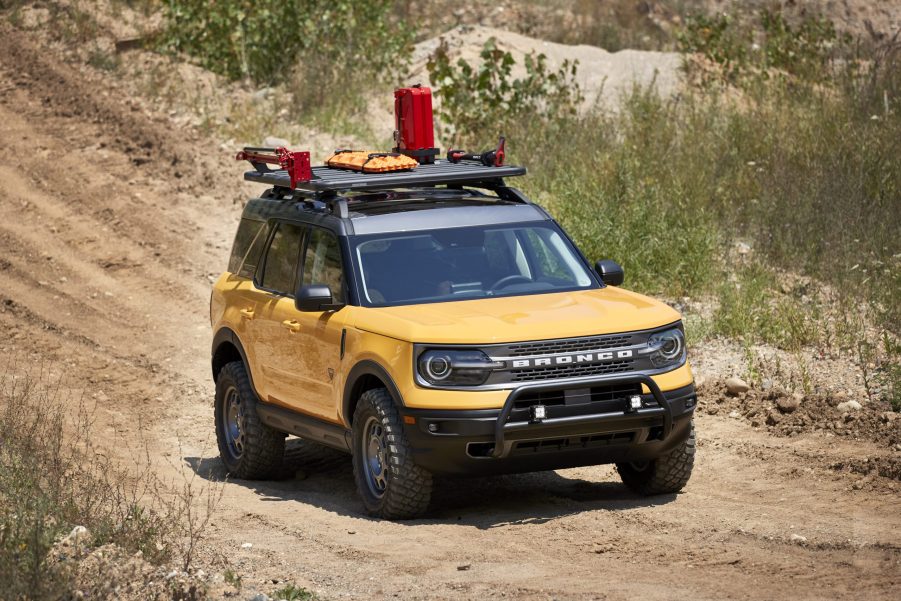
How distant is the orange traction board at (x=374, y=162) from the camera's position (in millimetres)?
9594

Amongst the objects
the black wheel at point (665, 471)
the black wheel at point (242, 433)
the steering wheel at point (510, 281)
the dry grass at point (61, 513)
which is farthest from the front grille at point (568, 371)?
the black wheel at point (242, 433)

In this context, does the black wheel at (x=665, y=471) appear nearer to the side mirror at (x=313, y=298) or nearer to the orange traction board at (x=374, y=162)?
the side mirror at (x=313, y=298)

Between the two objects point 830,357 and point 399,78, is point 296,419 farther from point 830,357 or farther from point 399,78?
point 399,78

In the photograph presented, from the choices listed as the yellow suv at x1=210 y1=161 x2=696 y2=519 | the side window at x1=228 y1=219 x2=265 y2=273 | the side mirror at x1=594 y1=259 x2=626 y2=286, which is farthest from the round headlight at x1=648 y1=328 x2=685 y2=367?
the side window at x1=228 y1=219 x2=265 y2=273

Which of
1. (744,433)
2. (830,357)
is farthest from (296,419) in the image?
(830,357)

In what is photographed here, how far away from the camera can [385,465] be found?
27.3ft

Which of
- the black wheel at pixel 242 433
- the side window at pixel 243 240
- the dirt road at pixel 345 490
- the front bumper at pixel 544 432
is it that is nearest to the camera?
the dirt road at pixel 345 490

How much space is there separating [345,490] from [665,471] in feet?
7.75

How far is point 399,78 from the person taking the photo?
2123cm

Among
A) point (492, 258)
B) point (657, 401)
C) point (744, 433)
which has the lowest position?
point (744, 433)

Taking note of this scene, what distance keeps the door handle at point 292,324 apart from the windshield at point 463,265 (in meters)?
0.69

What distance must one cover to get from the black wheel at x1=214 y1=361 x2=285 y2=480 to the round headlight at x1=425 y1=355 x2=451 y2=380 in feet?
8.23

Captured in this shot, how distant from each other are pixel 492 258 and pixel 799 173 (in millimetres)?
7179

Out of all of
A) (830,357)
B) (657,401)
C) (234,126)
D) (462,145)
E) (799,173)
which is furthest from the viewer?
(234,126)
